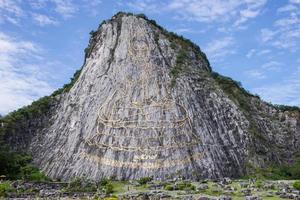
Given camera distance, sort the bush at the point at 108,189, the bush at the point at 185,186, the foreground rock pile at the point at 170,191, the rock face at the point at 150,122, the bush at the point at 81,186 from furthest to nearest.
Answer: the rock face at the point at 150,122
the bush at the point at 81,186
the bush at the point at 185,186
the bush at the point at 108,189
the foreground rock pile at the point at 170,191

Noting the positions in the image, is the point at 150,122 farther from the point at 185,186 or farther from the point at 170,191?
the point at 170,191

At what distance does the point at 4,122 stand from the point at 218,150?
29.8 metres

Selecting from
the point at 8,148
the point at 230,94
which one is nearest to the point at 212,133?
the point at 230,94

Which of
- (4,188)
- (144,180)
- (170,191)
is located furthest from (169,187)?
(4,188)

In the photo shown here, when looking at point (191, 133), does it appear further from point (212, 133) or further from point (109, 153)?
point (109, 153)

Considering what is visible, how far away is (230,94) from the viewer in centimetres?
7738

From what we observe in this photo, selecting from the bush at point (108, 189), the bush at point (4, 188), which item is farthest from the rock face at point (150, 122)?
the bush at point (4, 188)

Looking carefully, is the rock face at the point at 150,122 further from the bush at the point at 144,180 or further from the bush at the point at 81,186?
the bush at the point at 81,186

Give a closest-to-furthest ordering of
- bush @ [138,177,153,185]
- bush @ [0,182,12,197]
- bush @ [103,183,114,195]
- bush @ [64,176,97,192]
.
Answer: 1. bush @ [0,182,12,197]
2. bush @ [103,183,114,195]
3. bush @ [64,176,97,192]
4. bush @ [138,177,153,185]

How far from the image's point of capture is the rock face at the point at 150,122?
60.9m

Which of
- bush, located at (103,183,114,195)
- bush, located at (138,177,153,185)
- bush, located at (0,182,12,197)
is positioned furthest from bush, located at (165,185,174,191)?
bush, located at (0,182,12,197)

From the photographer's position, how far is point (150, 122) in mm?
65188

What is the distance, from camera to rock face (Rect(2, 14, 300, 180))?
60875 mm

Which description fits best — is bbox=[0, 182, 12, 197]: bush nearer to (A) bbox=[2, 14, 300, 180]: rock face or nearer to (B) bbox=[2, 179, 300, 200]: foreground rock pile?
(B) bbox=[2, 179, 300, 200]: foreground rock pile
